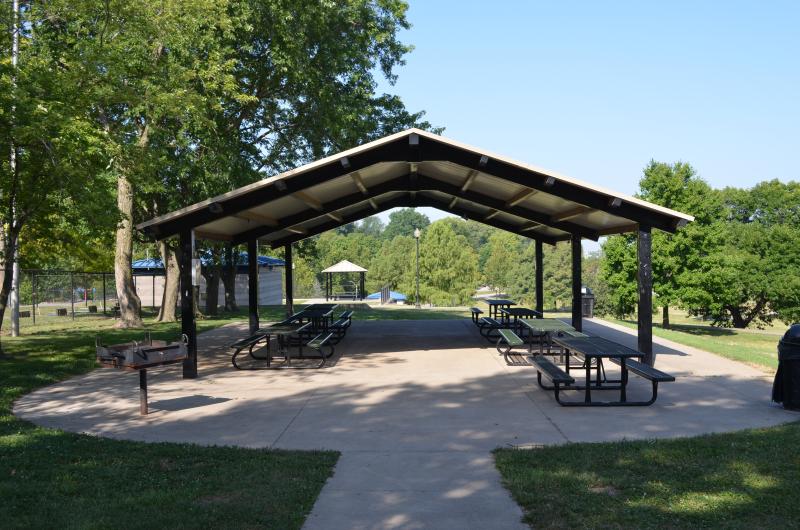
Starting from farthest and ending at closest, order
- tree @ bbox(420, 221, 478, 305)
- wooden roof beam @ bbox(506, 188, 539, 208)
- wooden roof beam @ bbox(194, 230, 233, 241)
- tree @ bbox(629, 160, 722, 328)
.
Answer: tree @ bbox(420, 221, 478, 305) → tree @ bbox(629, 160, 722, 328) → wooden roof beam @ bbox(194, 230, 233, 241) → wooden roof beam @ bbox(506, 188, 539, 208)

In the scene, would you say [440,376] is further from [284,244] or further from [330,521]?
[284,244]

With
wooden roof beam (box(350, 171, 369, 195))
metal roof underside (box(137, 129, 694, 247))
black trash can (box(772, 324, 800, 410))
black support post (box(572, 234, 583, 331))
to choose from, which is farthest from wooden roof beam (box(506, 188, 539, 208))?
black trash can (box(772, 324, 800, 410))

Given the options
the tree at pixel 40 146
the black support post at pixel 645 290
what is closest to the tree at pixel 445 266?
the tree at pixel 40 146

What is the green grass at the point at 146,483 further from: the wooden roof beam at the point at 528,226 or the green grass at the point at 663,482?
the wooden roof beam at the point at 528,226

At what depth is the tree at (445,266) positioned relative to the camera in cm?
4650

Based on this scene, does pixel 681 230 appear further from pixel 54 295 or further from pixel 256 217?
pixel 54 295

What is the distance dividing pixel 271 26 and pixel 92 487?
1742 centimetres

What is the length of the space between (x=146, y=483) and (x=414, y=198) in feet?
43.1

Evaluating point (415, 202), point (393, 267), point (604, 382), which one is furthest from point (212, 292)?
point (393, 267)

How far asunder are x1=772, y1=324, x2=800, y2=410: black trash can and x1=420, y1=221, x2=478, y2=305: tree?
37.9 m

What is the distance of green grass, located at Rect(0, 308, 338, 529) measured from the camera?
180 inches

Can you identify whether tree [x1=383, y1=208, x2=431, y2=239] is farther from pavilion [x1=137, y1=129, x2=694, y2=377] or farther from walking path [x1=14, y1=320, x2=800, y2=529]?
walking path [x1=14, y1=320, x2=800, y2=529]

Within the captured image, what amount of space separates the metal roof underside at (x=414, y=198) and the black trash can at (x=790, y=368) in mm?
2974

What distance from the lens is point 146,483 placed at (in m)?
5.38
